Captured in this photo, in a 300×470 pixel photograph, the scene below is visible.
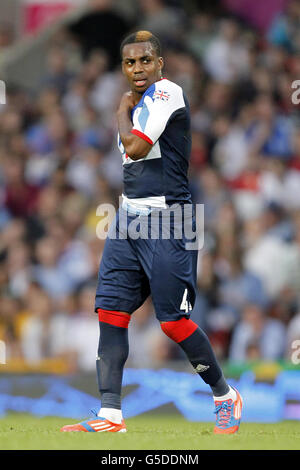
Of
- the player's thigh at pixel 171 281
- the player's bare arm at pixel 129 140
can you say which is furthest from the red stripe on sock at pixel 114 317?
the player's bare arm at pixel 129 140

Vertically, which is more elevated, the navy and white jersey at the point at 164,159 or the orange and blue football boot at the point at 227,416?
the navy and white jersey at the point at 164,159

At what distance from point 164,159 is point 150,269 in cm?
69

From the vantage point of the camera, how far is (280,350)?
10.1 meters

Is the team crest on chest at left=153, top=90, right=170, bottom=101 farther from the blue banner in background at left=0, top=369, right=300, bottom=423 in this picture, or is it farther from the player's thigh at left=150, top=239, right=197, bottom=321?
the blue banner in background at left=0, top=369, right=300, bottom=423

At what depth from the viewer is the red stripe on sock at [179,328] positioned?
598cm

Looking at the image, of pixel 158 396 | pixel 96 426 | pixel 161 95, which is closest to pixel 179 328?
pixel 96 426

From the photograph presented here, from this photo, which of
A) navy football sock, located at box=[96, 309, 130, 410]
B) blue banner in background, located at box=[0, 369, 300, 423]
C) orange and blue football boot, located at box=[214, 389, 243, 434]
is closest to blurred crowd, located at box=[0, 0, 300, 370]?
blue banner in background, located at box=[0, 369, 300, 423]

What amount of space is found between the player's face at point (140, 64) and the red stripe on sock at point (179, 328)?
1464mm

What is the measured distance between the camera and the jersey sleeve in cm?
586

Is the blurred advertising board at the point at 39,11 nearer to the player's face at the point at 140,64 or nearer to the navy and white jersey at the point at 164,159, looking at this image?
the player's face at the point at 140,64

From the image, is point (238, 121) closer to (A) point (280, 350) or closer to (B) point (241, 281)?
(B) point (241, 281)

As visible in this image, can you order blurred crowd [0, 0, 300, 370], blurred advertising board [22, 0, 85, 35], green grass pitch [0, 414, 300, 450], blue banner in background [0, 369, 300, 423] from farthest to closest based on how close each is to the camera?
blurred advertising board [22, 0, 85, 35] < blurred crowd [0, 0, 300, 370] < blue banner in background [0, 369, 300, 423] < green grass pitch [0, 414, 300, 450]
